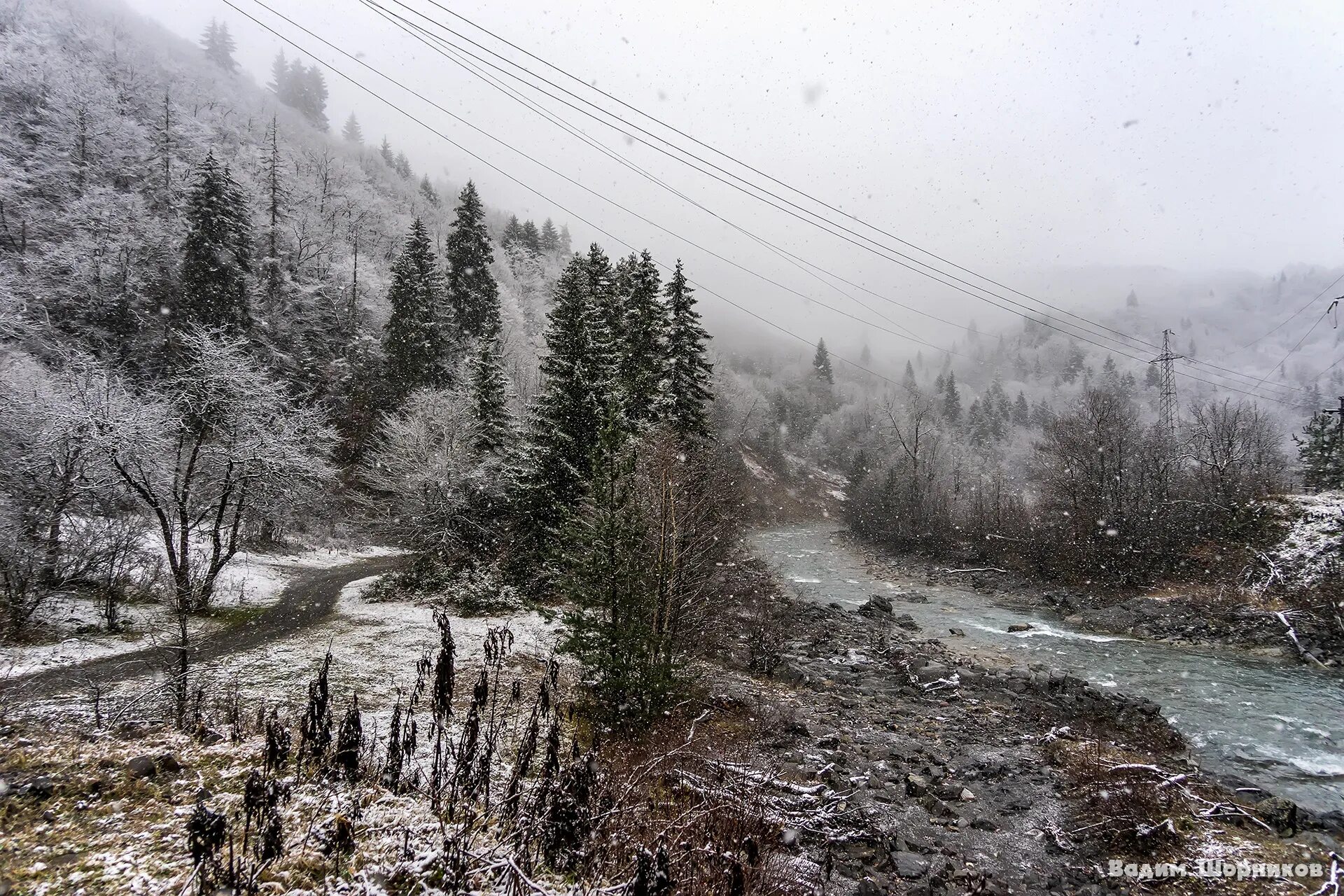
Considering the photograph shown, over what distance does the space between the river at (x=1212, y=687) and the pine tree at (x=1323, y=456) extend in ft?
67.5

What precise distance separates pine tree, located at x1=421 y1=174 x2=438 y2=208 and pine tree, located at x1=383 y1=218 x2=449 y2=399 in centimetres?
4899

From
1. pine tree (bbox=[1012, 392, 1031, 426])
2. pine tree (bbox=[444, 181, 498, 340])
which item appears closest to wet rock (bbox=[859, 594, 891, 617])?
pine tree (bbox=[444, 181, 498, 340])

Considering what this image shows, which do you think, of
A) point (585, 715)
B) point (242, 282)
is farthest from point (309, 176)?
point (585, 715)

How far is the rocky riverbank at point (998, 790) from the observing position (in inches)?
295

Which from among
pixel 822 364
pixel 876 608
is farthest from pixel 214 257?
pixel 822 364

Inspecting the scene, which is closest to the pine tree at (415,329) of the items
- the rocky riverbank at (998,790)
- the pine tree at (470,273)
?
the pine tree at (470,273)

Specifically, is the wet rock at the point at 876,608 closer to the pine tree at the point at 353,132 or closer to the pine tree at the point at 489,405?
the pine tree at the point at 489,405

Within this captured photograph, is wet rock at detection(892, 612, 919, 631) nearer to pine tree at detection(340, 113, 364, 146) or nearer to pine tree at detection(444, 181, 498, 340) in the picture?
pine tree at detection(444, 181, 498, 340)

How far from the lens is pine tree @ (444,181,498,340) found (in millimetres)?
37094

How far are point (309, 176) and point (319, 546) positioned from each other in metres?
52.6

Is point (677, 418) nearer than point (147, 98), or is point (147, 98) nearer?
point (677, 418)

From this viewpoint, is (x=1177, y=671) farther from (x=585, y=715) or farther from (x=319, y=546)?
(x=319, y=546)

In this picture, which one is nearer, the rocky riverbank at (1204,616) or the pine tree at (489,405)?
the rocky riverbank at (1204,616)

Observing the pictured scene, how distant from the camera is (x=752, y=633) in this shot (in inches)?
705
